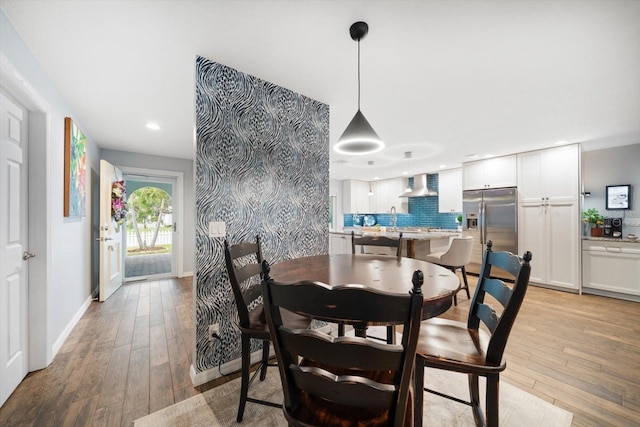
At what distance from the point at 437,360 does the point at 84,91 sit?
3.54m

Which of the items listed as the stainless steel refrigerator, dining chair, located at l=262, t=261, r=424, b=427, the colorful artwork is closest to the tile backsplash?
the stainless steel refrigerator

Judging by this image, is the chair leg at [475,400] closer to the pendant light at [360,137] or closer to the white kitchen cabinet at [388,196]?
the pendant light at [360,137]

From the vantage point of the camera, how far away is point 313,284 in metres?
0.74

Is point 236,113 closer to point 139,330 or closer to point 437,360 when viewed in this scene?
point 437,360

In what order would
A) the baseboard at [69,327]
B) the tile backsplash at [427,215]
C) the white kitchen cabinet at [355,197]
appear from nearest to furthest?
the baseboard at [69,327] → the tile backsplash at [427,215] → the white kitchen cabinet at [355,197]

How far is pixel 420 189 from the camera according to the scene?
Answer: 613cm

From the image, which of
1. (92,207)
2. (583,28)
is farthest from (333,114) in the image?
(92,207)

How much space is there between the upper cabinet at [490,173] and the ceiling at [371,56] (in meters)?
1.42

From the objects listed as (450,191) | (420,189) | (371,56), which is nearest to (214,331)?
A: (371,56)

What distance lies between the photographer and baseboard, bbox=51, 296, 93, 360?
2223 millimetres

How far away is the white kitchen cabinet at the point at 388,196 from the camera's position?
283 inches

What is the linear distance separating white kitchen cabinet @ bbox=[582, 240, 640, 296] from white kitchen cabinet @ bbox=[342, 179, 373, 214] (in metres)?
4.82

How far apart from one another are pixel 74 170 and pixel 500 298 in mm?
3850

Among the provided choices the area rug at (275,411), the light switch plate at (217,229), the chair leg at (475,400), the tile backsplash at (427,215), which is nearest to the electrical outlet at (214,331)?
the area rug at (275,411)
